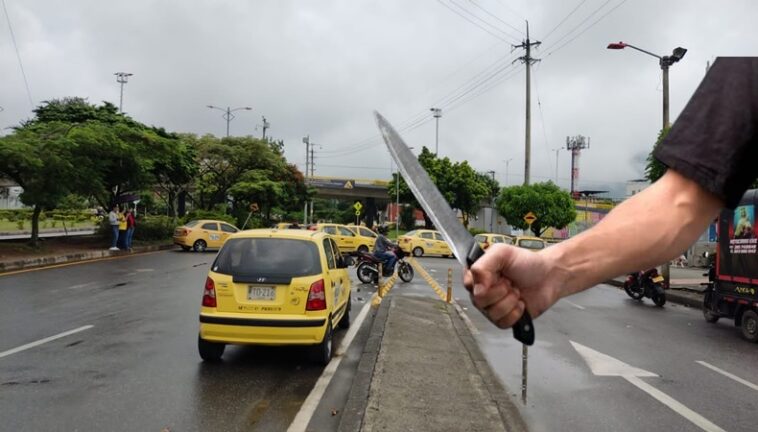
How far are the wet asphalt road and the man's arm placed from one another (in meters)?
4.00

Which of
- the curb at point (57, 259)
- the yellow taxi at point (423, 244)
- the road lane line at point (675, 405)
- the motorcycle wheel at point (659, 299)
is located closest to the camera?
the road lane line at point (675, 405)

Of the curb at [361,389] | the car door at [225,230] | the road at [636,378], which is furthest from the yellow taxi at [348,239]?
the curb at [361,389]

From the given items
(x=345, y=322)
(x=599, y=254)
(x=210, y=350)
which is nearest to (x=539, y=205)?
(x=345, y=322)

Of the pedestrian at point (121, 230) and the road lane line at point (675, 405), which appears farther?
the pedestrian at point (121, 230)

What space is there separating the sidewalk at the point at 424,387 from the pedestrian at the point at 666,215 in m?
3.55

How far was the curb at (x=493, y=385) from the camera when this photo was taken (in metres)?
4.88

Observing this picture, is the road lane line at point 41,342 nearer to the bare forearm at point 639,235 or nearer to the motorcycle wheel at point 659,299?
the bare forearm at point 639,235

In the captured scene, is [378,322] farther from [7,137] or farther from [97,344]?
[7,137]

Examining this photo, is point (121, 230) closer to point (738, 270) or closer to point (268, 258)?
point (268, 258)

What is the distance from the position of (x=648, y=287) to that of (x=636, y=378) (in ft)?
26.9

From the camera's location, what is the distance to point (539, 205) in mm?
39750

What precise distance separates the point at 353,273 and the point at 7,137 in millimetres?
12017

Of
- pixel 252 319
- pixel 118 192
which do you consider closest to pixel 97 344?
pixel 252 319

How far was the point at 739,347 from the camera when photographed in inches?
346
